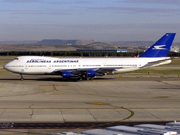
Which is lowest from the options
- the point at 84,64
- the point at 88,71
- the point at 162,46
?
the point at 88,71

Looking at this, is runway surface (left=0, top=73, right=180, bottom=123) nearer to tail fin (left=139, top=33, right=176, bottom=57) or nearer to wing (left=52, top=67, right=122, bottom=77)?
wing (left=52, top=67, right=122, bottom=77)

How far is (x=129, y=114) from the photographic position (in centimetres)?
2491

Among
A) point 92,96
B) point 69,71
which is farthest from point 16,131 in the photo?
point 69,71

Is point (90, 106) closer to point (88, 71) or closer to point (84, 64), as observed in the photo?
point (88, 71)

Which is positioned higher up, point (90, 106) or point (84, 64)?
point (84, 64)

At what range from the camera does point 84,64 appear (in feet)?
182

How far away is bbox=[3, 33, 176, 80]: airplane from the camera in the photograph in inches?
2116

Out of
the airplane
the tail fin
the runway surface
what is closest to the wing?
the airplane

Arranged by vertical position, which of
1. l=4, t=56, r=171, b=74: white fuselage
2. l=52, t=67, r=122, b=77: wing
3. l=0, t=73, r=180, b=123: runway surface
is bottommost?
l=0, t=73, r=180, b=123: runway surface

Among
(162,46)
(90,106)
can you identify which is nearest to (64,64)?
(162,46)

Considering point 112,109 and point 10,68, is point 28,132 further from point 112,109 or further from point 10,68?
point 10,68

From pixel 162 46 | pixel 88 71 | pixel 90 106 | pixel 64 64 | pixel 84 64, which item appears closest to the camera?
pixel 90 106

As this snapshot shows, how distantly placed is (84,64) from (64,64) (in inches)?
138

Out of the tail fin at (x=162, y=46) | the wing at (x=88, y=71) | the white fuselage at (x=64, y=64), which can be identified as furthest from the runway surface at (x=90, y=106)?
the tail fin at (x=162, y=46)
